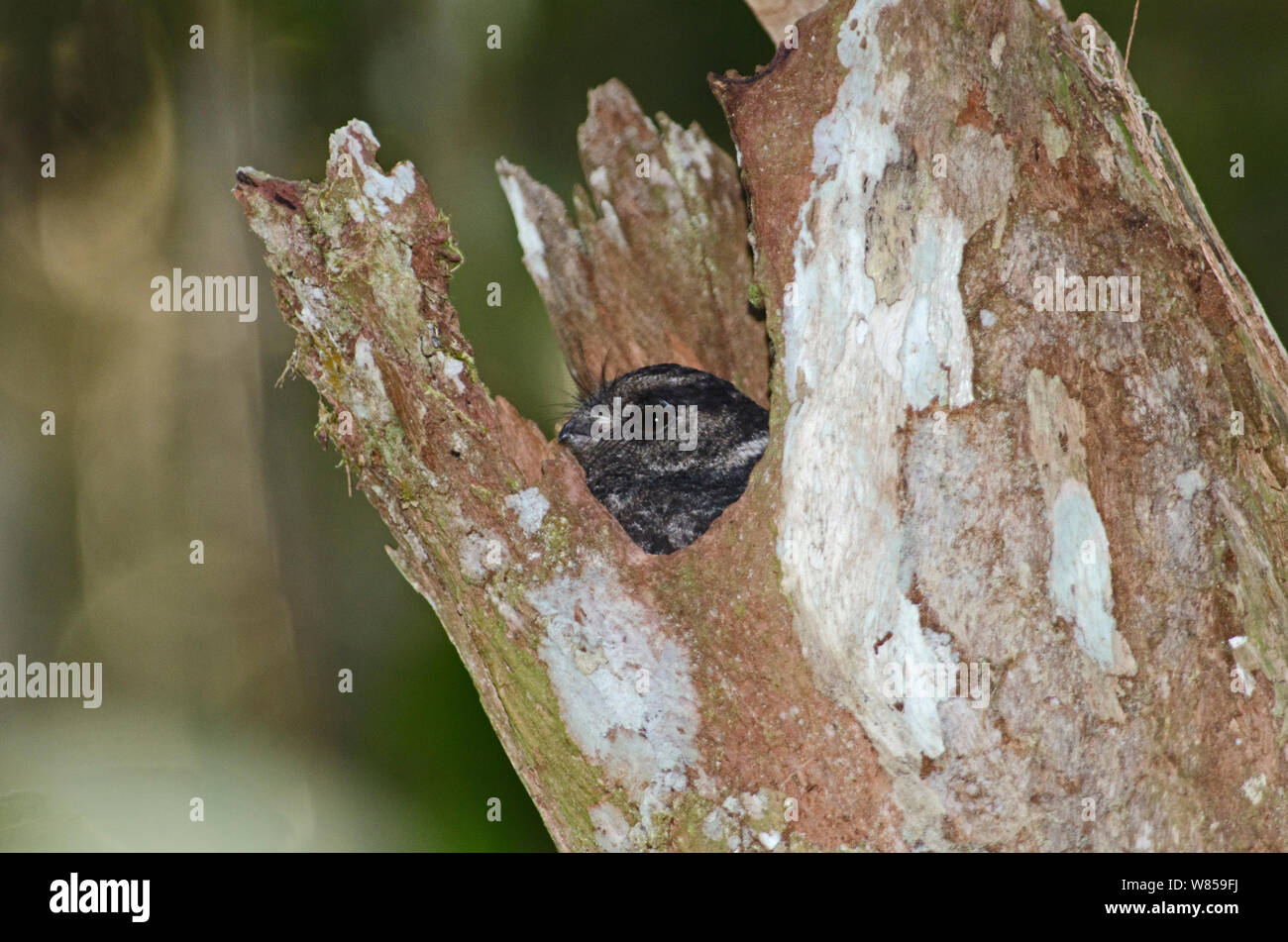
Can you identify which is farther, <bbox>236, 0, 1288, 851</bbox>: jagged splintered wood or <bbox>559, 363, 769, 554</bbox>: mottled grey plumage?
<bbox>559, 363, 769, 554</bbox>: mottled grey plumage

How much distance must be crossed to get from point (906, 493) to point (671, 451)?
1.61 m

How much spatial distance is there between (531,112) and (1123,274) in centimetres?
415

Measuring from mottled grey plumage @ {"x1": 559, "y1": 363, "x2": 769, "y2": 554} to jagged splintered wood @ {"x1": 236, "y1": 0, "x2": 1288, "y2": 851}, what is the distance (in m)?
0.82

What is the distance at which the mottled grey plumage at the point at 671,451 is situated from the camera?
13.6ft

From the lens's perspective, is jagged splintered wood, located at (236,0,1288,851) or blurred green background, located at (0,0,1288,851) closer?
jagged splintered wood, located at (236,0,1288,851)

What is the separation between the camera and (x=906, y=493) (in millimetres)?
2922

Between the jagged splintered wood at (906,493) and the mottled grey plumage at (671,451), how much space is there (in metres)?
0.82

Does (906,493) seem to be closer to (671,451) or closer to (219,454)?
(671,451)

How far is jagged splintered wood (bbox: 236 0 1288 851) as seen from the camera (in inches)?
113

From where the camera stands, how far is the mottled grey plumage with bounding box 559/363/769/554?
13.6 ft

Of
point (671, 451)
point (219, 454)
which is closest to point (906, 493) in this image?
point (671, 451)

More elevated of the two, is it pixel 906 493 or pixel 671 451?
pixel 671 451

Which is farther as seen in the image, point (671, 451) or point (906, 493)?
point (671, 451)

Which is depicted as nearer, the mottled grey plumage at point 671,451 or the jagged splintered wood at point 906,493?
the jagged splintered wood at point 906,493
